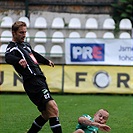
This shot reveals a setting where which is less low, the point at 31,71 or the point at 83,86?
the point at 31,71

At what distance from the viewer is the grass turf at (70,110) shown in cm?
943

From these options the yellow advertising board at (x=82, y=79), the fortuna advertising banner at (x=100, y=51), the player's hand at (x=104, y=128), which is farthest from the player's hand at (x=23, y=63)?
the fortuna advertising banner at (x=100, y=51)

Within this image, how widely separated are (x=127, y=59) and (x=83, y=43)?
5.00 ft

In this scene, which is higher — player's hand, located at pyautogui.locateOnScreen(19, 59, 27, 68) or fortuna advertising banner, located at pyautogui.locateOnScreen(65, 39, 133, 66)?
player's hand, located at pyautogui.locateOnScreen(19, 59, 27, 68)

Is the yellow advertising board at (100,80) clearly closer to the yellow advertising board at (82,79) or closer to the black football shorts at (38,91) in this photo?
the yellow advertising board at (82,79)

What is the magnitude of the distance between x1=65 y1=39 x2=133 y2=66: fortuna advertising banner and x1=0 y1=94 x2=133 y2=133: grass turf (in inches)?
54.2

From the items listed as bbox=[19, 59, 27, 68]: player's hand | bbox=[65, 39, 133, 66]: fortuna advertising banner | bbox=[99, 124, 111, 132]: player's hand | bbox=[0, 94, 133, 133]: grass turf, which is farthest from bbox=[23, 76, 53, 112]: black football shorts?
bbox=[65, 39, 133, 66]: fortuna advertising banner

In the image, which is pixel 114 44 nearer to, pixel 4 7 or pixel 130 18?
pixel 130 18


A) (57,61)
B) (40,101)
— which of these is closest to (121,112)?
(40,101)

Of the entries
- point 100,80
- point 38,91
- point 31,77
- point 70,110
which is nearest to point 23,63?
point 31,77

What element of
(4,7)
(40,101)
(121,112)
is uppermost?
(4,7)

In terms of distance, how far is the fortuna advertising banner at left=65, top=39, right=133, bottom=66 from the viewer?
16.9 meters

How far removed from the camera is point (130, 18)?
22.9m

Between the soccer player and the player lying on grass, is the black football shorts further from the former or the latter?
the player lying on grass
